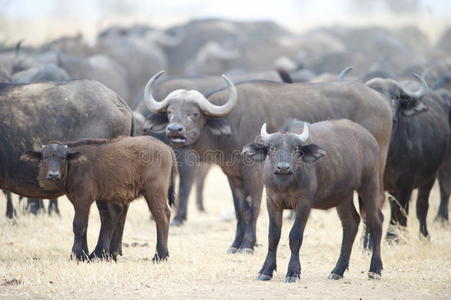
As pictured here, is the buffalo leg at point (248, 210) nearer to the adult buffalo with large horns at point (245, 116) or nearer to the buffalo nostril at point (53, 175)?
the adult buffalo with large horns at point (245, 116)

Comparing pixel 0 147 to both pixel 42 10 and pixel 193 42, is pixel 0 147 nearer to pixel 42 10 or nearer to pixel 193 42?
pixel 193 42

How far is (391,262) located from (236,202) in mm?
2549

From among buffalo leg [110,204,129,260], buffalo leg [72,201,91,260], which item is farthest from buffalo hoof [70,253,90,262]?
buffalo leg [110,204,129,260]

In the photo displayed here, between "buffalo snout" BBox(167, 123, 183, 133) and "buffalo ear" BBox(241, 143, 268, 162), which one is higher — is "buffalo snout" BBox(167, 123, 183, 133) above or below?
below

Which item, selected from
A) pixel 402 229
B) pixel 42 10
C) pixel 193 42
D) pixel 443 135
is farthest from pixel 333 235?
pixel 42 10

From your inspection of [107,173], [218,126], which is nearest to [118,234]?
[107,173]

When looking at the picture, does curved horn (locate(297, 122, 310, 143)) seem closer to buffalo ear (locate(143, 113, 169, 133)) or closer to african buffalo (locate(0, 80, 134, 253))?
african buffalo (locate(0, 80, 134, 253))

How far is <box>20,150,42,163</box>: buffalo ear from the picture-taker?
9.42 m

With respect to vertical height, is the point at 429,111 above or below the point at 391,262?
above

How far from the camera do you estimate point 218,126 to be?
1152 centimetres

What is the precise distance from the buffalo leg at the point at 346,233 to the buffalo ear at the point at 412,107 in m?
3.27

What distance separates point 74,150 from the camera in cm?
959

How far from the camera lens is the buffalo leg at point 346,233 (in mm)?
9072

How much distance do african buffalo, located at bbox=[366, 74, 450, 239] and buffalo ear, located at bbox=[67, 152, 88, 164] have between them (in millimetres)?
4387
